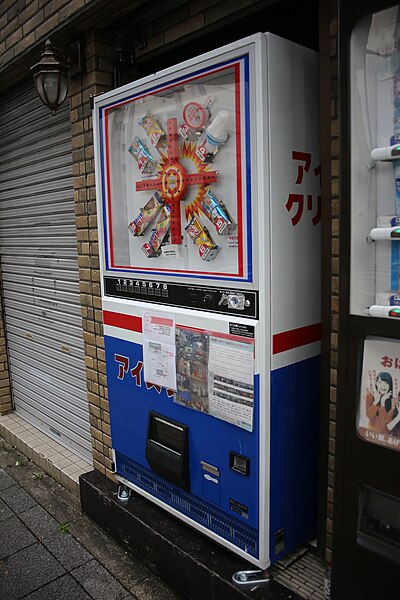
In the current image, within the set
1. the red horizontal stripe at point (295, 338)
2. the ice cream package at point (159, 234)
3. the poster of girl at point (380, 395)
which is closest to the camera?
the poster of girl at point (380, 395)

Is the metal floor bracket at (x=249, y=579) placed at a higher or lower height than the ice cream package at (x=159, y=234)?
lower

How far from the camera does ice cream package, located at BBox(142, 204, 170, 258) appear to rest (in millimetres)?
2785

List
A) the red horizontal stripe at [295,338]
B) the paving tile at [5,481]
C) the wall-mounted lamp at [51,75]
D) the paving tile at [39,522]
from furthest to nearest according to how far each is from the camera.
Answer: the paving tile at [5,481]
the paving tile at [39,522]
the wall-mounted lamp at [51,75]
the red horizontal stripe at [295,338]

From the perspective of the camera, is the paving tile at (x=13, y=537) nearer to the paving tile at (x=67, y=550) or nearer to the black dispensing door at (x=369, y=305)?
the paving tile at (x=67, y=550)

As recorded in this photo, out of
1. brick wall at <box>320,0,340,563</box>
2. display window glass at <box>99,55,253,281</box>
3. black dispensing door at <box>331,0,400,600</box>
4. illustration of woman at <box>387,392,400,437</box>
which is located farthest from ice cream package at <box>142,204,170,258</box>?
illustration of woman at <box>387,392,400,437</box>

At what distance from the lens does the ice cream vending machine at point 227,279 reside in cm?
228

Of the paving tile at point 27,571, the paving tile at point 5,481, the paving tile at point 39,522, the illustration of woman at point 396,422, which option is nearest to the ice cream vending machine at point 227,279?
the illustration of woman at point 396,422

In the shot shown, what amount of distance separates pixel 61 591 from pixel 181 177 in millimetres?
2579

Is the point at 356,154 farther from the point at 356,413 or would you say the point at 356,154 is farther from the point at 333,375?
the point at 333,375

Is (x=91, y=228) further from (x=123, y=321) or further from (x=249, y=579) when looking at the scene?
(x=249, y=579)

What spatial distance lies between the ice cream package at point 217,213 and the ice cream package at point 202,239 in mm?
83

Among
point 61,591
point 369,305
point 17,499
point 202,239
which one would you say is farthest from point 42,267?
point 369,305

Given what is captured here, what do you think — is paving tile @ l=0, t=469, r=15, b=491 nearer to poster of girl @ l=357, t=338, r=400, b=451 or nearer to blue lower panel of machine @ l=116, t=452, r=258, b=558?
blue lower panel of machine @ l=116, t=452, r=258, b=558

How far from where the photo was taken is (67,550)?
346 cm
